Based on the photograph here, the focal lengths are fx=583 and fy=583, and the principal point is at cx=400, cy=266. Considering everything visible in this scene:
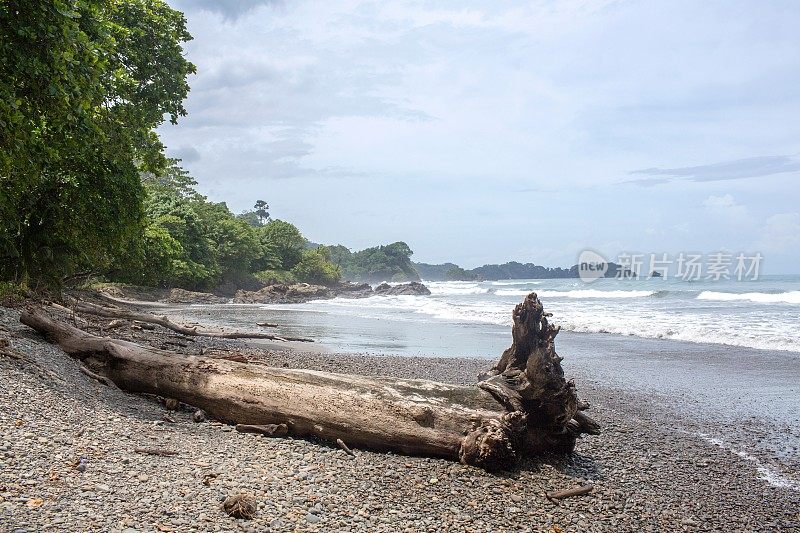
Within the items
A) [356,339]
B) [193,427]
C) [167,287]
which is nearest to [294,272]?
[167,287]

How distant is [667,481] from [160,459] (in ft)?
16.8

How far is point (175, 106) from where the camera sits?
15.5 m

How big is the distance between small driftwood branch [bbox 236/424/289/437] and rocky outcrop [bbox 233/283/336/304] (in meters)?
42.9

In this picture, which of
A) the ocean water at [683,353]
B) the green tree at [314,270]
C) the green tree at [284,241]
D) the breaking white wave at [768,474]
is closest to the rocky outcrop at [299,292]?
the green tree at [314,270]

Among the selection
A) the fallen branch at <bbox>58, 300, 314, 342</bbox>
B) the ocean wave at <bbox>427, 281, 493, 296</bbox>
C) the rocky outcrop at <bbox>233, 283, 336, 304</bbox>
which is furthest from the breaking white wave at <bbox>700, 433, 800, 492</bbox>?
the ocean wave at <bbox>427, 281, 493, 296</bbox>

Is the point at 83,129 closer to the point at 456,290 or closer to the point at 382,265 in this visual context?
the point at 456,290

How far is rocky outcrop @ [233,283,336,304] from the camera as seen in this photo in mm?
50344

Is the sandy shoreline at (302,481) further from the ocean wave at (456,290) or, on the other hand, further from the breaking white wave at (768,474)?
the ocean wave at (456,290)

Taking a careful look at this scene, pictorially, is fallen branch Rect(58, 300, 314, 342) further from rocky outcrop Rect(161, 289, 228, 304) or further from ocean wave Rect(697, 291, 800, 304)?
ocean wave Rect(697, 291, 800, 304)

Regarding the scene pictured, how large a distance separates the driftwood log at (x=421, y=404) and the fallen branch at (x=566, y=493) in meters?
0.57

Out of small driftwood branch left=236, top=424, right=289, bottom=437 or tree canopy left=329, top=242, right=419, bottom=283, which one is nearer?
small driftwood branch left=236, top=424, right=289, bottom=437

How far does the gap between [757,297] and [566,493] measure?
41.1m

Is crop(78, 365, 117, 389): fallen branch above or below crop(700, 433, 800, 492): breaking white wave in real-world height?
above

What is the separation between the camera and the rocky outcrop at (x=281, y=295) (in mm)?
50344
